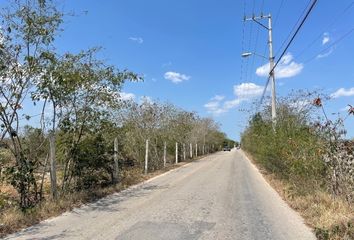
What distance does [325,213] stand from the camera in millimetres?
9117

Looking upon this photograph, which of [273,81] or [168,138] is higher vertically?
[273,81]

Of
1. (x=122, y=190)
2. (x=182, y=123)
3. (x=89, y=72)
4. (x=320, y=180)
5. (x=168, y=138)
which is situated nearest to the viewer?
(x=320, y=180)

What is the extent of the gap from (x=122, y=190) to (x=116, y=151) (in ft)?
6.85

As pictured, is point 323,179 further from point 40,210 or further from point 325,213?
point 40,210

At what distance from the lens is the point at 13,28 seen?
36.3ft

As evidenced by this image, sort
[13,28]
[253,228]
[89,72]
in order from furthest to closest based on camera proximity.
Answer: [89,72]
[13,28]
[253,228]

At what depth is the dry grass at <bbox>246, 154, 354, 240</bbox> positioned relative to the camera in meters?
7.55

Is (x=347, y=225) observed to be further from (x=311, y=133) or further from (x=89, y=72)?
(x=89, y=72)

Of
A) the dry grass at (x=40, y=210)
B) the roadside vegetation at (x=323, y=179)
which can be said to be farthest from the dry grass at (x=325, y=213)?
the dry grass at (x=40, y=210)

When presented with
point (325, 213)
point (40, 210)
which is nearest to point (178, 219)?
point (325, 213)

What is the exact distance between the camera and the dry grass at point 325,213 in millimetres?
7551

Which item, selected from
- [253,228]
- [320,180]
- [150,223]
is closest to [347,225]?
[253,228]

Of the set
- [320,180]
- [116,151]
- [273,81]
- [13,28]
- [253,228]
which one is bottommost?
[253,228]

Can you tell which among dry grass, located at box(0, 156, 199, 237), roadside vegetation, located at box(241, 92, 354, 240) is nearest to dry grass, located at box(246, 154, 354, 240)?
roadside vegetation, located at box(241, 92, 354, 240)
